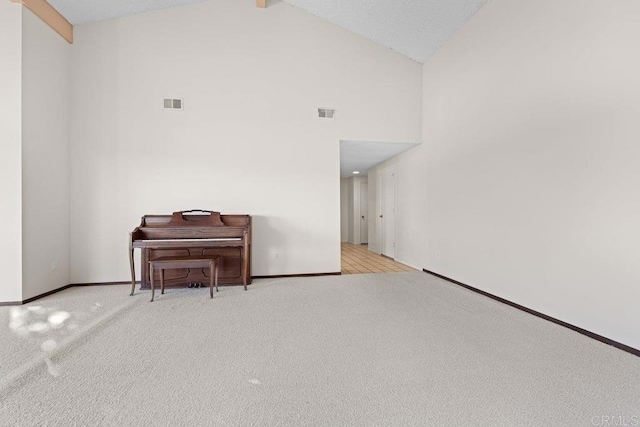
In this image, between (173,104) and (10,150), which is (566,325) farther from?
(10,150)

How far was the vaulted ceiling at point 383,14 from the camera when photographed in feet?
12.4

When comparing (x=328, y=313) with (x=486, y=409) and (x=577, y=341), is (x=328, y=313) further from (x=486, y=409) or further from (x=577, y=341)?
(x=577, y=341)

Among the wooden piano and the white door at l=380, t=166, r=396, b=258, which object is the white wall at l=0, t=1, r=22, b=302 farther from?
the white door at l=380, t=166, r=396, b=258

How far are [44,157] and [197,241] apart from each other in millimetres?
2133

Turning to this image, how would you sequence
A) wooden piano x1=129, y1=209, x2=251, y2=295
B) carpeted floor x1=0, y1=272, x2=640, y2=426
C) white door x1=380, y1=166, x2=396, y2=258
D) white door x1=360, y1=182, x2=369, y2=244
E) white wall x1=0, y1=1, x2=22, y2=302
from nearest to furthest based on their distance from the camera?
carpeted floor x1=0, y1=272, x2=640, y2=426 → white wall x1=0, y1=1, x2=22, y2=302 → wooden piano x1=129, y1=209, x2=251, y2=295 → white door x1=380, y1=166, x2=396, y2=258 → white door x1=360, y1=182, x2=369, y2=244

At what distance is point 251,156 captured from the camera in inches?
175

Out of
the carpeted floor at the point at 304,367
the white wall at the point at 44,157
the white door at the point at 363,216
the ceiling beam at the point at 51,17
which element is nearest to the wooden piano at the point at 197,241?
the carpeted floor at the point at 304,367

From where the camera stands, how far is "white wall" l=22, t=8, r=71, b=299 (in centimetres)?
332

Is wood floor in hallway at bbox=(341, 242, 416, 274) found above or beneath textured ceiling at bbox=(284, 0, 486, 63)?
beneath

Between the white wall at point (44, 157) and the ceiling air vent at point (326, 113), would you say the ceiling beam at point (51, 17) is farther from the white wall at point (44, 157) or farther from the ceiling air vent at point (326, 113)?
the ceiling air vent at point (326, 113)

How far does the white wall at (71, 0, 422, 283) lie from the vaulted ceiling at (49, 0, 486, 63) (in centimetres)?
15

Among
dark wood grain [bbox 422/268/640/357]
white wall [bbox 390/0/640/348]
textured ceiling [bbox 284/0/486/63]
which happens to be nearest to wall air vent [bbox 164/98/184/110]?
textured ceiling [bbox 284/0/486/63]

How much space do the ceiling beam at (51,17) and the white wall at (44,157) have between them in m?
0.06

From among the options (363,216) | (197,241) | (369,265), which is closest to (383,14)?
(197,241)
